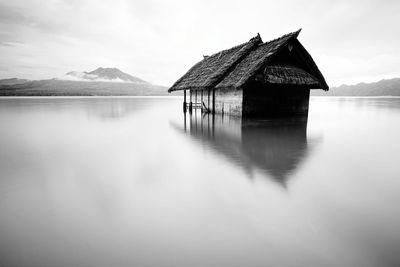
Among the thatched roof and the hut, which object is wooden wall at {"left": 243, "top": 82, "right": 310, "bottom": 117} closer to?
the hut

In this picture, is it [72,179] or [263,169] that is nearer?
[72,179]

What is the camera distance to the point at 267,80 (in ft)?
44.5

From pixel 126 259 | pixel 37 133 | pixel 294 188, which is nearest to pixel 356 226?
pixel 294 188

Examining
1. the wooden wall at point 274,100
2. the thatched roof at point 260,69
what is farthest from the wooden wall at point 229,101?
the thatched roof at point 260,69

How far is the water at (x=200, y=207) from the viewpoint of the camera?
2518mm

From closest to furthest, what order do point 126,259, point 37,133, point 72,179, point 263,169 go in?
1. point 126,259
2. point 72,179
3. point 263,169
4. point 37,133

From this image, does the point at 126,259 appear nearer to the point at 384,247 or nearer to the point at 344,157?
the point at 384,247

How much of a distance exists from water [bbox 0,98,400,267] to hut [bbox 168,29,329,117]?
7.84 meters

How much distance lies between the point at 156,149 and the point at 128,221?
429 centimetres

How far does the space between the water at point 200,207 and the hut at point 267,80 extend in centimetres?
784

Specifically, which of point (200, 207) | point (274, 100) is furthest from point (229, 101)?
point (200, 207)

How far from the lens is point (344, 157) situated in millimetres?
6500

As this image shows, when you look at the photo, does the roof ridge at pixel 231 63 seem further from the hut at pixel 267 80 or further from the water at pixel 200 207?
the water at pixel 200 207

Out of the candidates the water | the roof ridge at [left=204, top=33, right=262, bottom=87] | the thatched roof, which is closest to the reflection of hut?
the water
